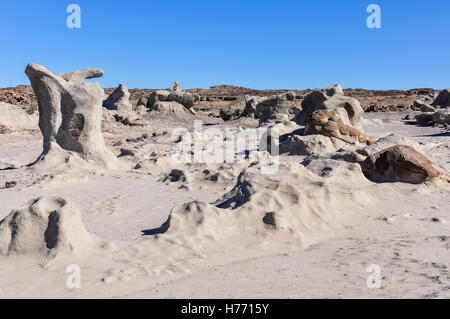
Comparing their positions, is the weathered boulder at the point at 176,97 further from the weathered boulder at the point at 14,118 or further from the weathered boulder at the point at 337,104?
the weathered boulder at the point at 337,104

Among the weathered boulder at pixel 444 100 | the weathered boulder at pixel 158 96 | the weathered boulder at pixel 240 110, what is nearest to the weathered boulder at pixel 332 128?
the weathered boulder at pixel 240 110

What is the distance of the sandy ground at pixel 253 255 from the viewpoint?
3201 millimetres

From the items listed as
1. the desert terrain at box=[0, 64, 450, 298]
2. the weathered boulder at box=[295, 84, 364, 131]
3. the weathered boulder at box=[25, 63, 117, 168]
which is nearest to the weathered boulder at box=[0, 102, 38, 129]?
the desert terrain at box=[0, 64, 450, 298]

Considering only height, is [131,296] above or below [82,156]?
below

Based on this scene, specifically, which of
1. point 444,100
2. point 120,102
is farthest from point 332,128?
point 444,100

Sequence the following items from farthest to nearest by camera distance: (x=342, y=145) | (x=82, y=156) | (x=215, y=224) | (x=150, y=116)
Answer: (x=150, y=116) → (x=342, y=145) → (x=82, y=156) → (x=215, y=224)

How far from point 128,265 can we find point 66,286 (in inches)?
21.7

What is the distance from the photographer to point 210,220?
4.53 meters

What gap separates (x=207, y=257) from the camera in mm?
3949

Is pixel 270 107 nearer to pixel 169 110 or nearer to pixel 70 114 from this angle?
pixel 169 110

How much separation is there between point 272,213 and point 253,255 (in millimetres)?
769

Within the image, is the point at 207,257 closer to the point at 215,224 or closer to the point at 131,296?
the point at 215,224
